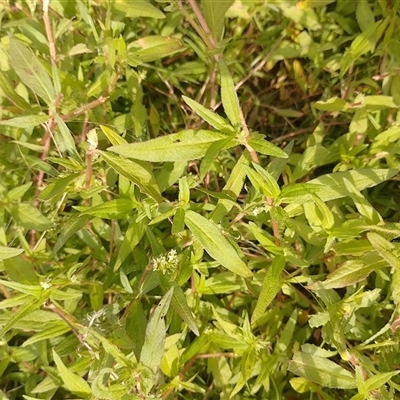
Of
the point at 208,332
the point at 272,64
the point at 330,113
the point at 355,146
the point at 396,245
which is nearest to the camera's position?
the point at 396,245

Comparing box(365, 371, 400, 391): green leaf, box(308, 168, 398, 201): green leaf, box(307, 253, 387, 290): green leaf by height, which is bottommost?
box(365, 371, 400, 391): green leaf

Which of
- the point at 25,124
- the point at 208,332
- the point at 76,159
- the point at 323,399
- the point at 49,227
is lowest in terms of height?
the point at 323,399

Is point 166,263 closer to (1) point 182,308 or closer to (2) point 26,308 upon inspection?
Answer: (1) point 182,308

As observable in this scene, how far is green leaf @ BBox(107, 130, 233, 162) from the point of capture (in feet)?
4.65

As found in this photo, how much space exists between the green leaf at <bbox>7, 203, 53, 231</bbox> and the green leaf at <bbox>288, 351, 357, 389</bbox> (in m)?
0.90

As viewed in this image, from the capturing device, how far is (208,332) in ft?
5.90

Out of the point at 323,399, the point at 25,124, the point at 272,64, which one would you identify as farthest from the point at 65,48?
the point at 323,399

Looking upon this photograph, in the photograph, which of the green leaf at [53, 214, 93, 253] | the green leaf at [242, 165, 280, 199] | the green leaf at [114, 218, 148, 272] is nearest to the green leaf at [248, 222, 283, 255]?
the green leaf at [242, 165, 280, 199]

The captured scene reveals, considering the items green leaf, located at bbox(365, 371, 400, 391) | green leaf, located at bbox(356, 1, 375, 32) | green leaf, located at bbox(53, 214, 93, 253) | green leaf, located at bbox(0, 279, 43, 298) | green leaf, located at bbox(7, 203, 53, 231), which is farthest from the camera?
green leaf, located at bbox(356, 1, 375, 32)

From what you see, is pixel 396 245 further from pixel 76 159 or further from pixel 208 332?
pixel 76 159

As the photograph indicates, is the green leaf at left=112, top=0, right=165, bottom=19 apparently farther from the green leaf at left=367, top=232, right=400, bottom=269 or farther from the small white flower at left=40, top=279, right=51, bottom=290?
the green leaf at left=367, top=232, right=400, bottom=269

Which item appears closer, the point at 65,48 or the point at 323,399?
the point at 323,399

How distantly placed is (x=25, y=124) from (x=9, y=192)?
0.32 metres

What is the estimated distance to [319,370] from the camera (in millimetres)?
1596
